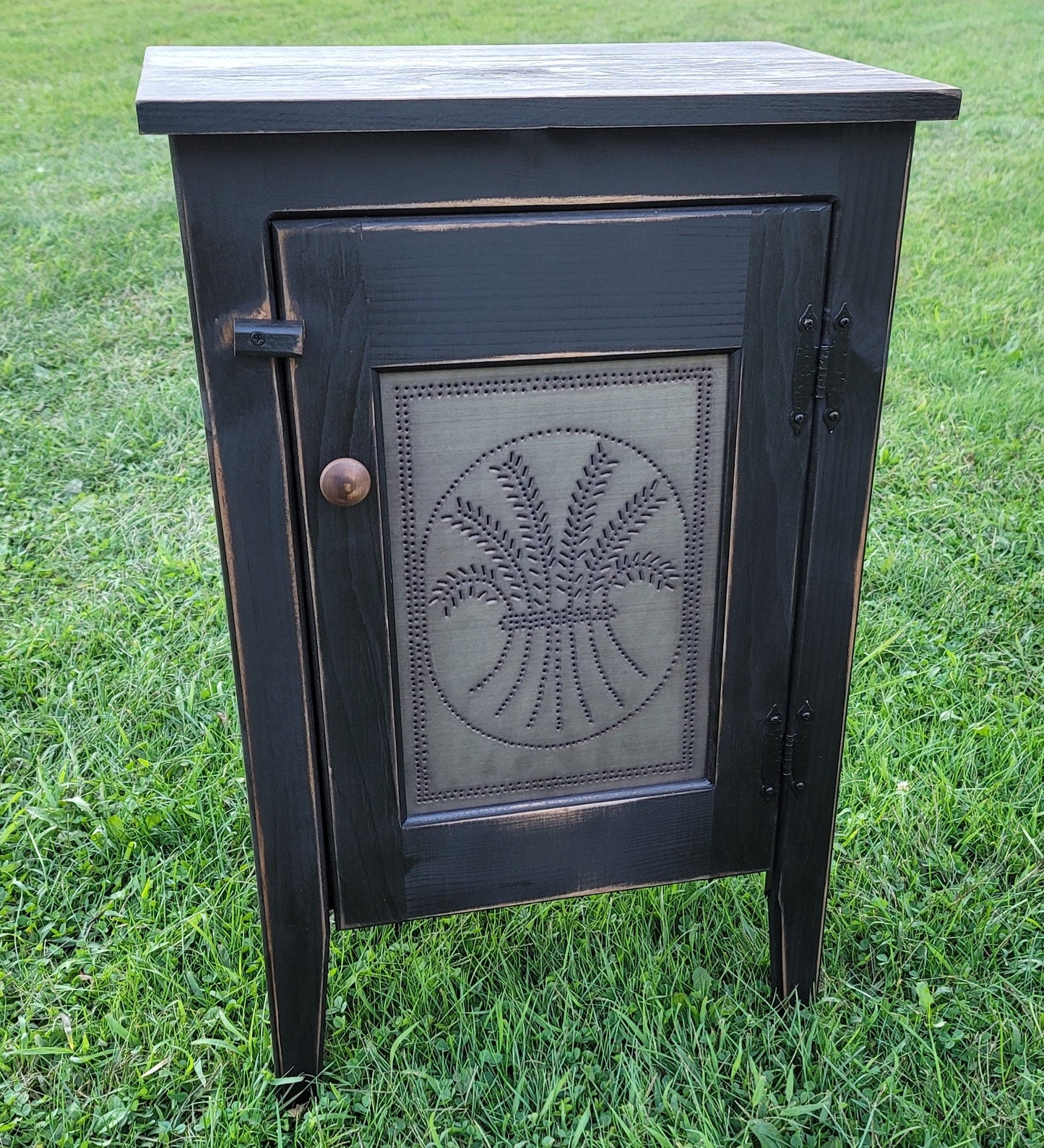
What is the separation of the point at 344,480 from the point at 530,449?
223 mm

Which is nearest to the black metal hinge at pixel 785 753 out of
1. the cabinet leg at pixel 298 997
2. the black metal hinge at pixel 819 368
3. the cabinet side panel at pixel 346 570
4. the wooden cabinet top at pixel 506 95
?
the black metal hinge at pixel 819 368

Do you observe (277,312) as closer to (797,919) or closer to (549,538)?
(549,538)

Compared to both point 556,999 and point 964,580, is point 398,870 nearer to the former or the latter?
point 556,999

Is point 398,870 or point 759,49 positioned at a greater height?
point 759,49

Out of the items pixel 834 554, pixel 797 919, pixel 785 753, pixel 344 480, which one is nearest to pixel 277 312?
pixel 344 480

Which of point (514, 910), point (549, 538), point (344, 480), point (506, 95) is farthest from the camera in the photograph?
point (514, 910)

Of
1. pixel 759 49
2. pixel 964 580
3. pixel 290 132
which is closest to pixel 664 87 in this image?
pixel 290 132

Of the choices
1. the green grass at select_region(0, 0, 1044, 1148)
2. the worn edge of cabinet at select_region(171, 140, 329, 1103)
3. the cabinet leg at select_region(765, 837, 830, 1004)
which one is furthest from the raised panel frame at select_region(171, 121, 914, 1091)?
the green grass at select_region(0, 0, 1044, 1148)

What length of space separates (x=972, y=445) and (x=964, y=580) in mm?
767

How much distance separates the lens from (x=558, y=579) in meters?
1.45

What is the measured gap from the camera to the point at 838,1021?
1786 mm

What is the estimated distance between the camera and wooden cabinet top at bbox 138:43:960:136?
1149mm

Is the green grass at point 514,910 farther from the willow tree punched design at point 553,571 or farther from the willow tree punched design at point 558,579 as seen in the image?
the willow tree punched design at point 558,579

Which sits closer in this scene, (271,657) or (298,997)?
(271,657)
